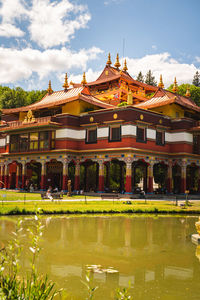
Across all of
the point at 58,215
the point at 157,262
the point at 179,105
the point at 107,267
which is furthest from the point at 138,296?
the point at 179,105

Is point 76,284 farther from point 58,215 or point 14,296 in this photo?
point 58,215

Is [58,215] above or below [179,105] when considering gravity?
below

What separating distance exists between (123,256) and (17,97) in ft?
203

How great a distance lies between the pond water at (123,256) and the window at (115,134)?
727 inches

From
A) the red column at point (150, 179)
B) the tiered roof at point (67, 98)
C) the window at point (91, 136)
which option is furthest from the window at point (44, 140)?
the red column at point (150, 179)

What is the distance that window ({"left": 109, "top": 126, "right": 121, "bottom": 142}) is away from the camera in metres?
35.4

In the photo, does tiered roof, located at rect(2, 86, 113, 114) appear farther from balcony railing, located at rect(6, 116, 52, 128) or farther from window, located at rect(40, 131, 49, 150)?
window, located at rect(40, 131, 49, 150)

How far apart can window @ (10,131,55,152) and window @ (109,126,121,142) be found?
23.2 ft

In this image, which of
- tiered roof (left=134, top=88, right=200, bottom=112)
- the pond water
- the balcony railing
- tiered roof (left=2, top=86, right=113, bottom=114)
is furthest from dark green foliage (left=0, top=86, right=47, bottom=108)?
the pond water

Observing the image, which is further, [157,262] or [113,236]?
[113,236]

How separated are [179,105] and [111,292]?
35035 mm

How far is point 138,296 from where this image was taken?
6.94m

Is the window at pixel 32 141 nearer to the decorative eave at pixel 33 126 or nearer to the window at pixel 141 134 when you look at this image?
the decorative eave at pixel 33 126

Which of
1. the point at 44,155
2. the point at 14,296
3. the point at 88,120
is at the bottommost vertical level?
the point at 14,296
